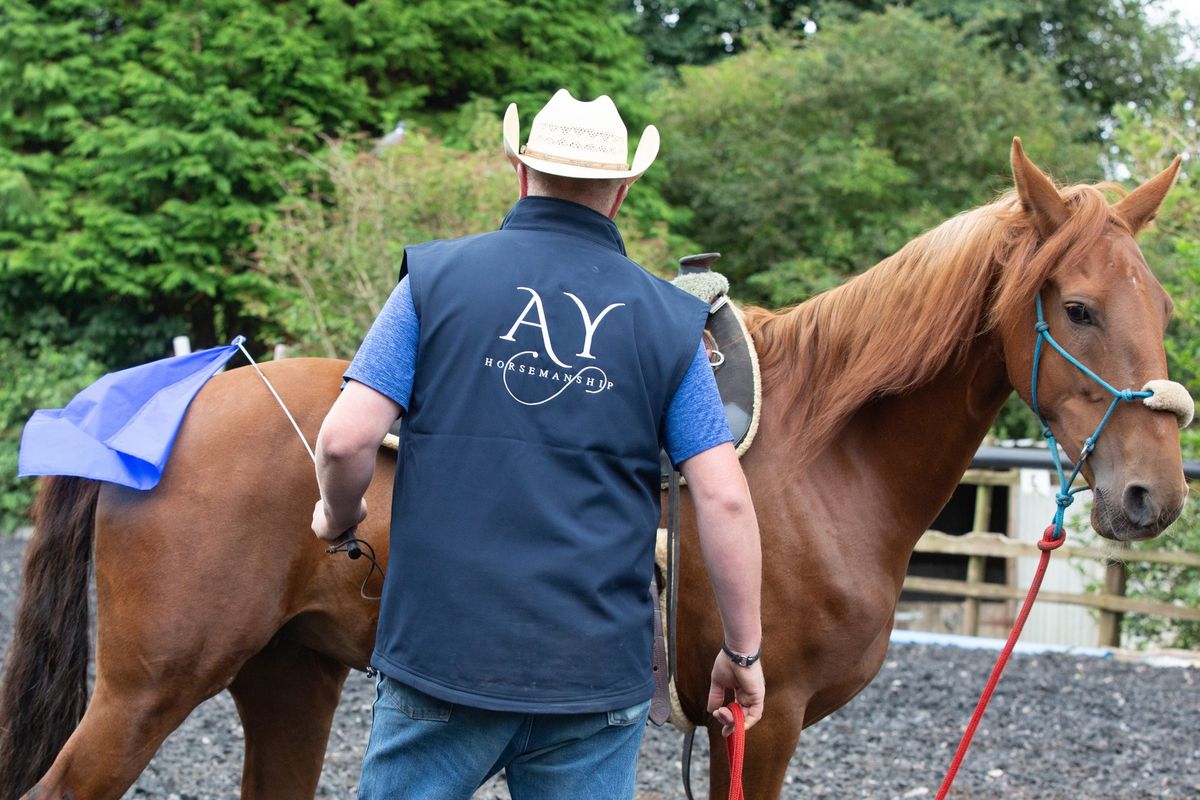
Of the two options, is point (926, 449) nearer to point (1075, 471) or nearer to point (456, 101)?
point (1075, 471)

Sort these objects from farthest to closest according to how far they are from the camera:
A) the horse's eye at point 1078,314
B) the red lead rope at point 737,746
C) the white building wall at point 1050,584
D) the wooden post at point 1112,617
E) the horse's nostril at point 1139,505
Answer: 1. the white building wall at point 1050,584
2. the wooden post at point 1112,617
3. the horse's eye at point 1078,314
4. the horse's nostril at point 1139,505
5. the red lead rope at point 737,746

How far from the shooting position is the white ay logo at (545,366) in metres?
1.83

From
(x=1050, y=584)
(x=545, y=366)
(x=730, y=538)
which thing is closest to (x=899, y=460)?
(x=730, y=538)

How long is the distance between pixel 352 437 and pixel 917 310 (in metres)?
1.58

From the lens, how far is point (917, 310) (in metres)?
2.80

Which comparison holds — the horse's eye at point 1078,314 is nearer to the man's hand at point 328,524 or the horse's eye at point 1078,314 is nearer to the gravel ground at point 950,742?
the man's hand at point 328,524

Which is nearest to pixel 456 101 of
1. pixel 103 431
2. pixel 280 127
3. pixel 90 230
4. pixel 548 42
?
pixel 548 42

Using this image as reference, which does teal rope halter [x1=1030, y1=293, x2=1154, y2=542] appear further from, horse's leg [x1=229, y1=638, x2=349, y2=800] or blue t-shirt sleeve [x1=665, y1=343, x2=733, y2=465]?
horse's leg [x1=229, y1=638, x2=349, y2=800]

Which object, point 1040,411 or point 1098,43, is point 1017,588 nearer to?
point 1040,411

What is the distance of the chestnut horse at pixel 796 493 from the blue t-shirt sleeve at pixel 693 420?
86cm

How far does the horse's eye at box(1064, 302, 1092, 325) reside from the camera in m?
2.52

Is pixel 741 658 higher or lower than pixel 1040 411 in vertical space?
lower

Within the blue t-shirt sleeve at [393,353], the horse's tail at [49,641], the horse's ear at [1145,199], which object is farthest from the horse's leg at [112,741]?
the horse's ear at [1145,199]

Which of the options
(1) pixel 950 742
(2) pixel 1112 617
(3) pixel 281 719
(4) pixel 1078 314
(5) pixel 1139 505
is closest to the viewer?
(5) pixel 1139 505
